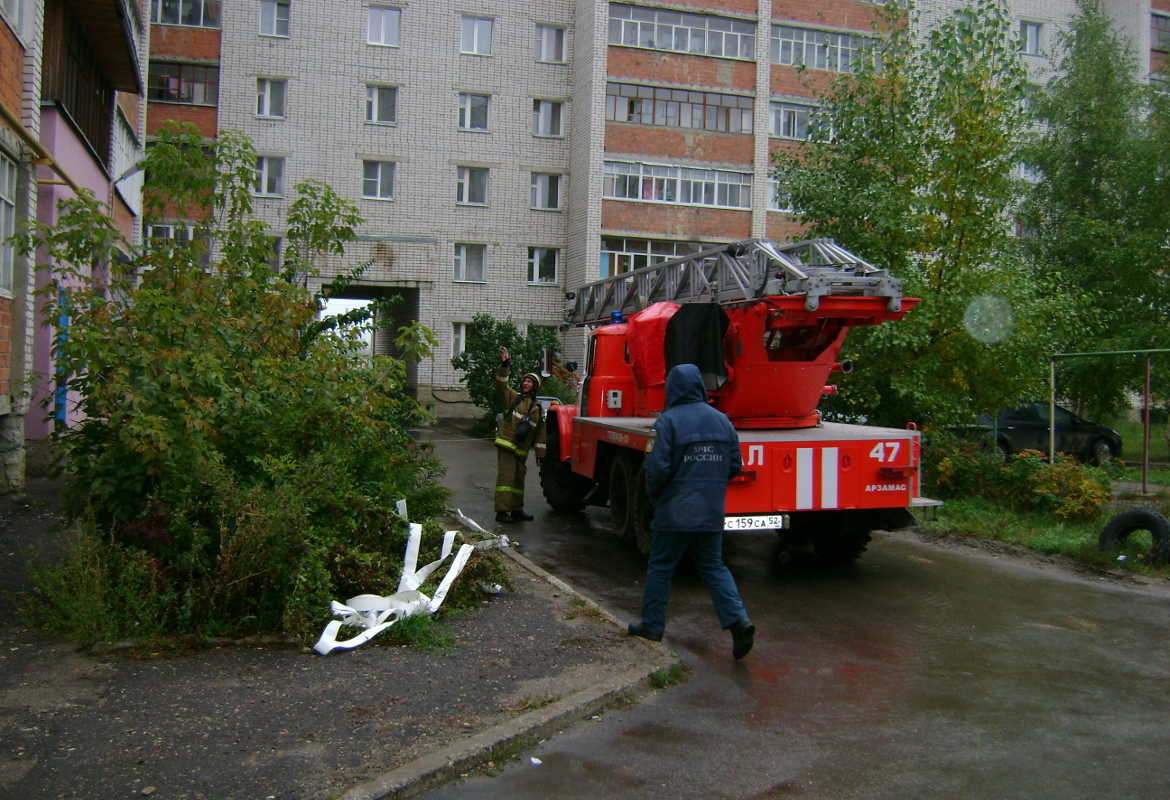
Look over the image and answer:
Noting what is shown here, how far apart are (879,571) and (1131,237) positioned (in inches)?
601

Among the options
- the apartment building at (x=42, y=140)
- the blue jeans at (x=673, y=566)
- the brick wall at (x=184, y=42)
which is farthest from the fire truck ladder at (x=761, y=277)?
the brick wall at (x=184, y=42)

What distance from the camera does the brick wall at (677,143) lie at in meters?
31.8

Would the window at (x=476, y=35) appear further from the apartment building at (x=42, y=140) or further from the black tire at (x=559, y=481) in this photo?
the black tire at (x=559, y=481)

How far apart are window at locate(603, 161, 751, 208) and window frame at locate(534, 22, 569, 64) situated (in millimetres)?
4358

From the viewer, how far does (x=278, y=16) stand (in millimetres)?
31109

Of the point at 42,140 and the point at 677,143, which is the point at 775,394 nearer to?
the point at 42,140

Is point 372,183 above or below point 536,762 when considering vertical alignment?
above

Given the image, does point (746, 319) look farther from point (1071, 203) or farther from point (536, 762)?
point (1071, 203)

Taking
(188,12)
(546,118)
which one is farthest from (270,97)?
(546,118)

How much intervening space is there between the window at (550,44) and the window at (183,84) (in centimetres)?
1020

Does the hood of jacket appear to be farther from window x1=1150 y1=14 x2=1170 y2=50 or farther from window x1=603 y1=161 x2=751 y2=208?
window x1=1150 y1=14 x2=1170 y2=50

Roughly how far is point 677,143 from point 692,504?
1084 inches

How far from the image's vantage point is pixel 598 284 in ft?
44.4

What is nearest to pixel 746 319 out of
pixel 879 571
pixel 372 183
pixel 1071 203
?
pixel 879 571
